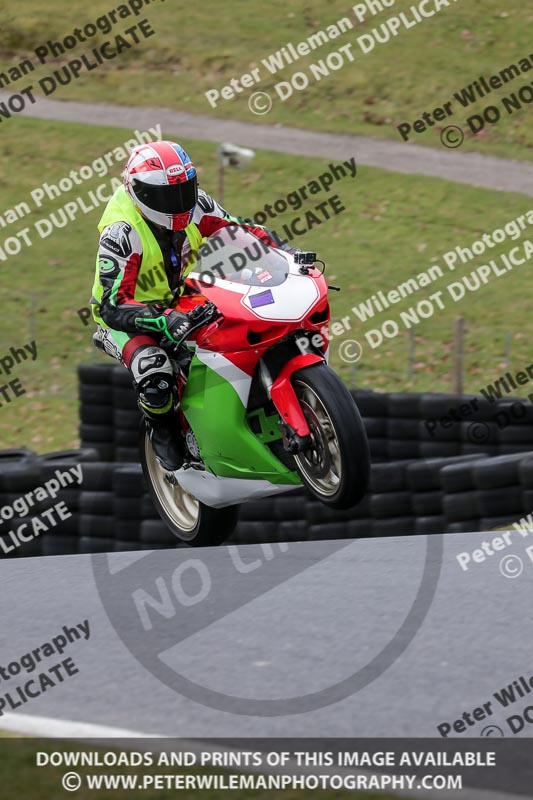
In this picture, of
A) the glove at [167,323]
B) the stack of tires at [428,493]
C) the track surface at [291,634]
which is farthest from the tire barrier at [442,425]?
the glove at [167,323]

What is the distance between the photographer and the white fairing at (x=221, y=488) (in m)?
6.47

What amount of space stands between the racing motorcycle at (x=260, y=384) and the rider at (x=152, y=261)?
117mm

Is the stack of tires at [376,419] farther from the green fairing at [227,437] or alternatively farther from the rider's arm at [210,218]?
the green fairing at [227,437]

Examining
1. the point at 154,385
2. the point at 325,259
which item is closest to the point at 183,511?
the point at 154,385

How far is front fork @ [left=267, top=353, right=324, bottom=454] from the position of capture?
5.92 m

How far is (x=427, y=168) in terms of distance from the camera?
24406mm

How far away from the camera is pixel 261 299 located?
6066mm

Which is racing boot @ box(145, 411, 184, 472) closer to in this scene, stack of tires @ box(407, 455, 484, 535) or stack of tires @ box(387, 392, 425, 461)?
stack of tires @ box(407, 455, 484, 535)

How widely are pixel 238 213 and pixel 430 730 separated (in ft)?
59.7

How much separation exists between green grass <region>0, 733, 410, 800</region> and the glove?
207cm

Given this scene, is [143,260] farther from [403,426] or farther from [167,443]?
[403,426]

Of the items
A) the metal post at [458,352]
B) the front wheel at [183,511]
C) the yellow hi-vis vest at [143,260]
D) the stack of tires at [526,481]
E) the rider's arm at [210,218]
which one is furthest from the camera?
the metal post at [458,352]

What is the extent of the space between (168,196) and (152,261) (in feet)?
1.51

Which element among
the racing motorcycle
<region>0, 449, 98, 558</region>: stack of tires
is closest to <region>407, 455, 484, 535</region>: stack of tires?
<region>0, 449, 98, 558</region>: stack of tires
